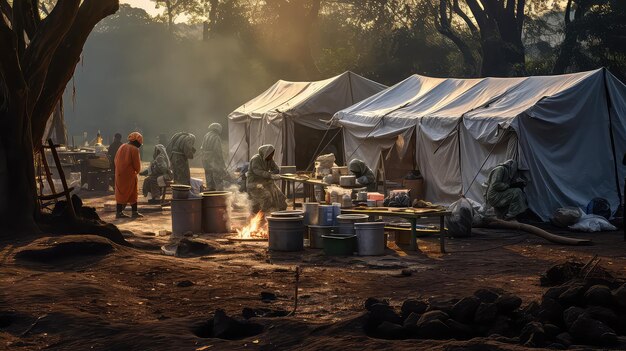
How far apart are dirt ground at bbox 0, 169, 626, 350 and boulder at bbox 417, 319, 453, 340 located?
27 centimetres

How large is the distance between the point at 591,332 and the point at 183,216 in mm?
8482

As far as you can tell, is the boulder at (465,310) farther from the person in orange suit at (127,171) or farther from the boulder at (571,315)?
the person in orange suit at (127,171)

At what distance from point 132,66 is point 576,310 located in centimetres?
5083

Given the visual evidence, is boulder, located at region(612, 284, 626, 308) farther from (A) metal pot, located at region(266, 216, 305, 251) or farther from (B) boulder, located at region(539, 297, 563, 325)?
(A) metal pot, located at region(266, 216, 305, 251)

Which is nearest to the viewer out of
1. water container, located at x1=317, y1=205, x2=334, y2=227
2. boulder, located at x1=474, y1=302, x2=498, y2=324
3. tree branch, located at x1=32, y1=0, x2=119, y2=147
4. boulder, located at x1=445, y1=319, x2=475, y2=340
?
boulder, located at x1=445, y1=319, x2=475, y2=340

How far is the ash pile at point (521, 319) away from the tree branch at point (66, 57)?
7072 millimetres

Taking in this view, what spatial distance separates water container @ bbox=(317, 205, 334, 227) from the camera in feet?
39.6

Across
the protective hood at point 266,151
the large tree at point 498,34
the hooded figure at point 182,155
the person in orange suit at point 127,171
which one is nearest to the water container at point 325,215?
the protective hood at point 266,151

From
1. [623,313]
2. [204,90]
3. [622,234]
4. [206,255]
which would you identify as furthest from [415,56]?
[623,313]

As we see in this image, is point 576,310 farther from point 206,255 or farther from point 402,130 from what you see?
point 402,130

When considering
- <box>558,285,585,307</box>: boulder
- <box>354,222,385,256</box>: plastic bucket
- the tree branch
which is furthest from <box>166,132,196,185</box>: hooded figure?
<box>558,285,585,307</box>: boulder

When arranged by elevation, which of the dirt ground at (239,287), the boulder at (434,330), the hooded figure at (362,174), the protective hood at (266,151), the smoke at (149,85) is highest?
Result: the smoke at (149,85)

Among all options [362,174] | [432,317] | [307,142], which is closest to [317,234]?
[362,174]

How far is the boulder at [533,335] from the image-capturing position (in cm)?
610
